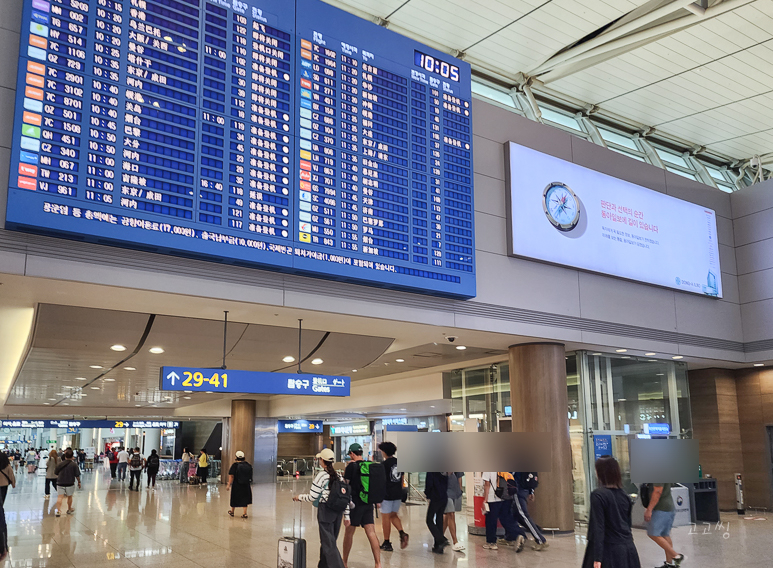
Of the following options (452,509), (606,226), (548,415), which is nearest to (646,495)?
(452,509)

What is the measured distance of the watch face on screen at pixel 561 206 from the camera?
11.8 metres

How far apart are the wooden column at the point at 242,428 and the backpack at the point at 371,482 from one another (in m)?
19.2

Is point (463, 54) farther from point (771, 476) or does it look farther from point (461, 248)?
point (771, 476)

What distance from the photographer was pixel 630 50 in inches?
523

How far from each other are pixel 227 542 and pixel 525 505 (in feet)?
16.1

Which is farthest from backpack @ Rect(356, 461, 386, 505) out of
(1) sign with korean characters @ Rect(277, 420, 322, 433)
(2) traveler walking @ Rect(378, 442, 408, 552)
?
(1) sign with korean characters @ Rect(277, 420, 322, 433)

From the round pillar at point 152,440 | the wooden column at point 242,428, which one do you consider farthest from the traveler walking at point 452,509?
the round pillar at point 152,440

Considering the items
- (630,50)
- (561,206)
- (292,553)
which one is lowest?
(292,553)

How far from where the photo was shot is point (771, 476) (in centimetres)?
1605

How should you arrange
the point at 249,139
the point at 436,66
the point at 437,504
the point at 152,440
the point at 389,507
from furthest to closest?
the point at 152,440, the point at 436,66, the point at 389,507, the point at 437,504, the point at 249,139

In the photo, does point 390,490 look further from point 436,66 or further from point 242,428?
point 242,428

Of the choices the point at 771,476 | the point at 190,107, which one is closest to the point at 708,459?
the point at 771,476

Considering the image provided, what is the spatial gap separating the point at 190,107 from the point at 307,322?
3.62m

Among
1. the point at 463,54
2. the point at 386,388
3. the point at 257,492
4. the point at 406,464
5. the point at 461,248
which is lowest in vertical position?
the point at 257,492
